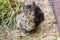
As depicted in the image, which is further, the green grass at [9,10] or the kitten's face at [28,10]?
the green grass at [9,10]

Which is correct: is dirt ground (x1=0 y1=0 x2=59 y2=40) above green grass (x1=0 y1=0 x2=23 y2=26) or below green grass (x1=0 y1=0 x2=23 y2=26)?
below

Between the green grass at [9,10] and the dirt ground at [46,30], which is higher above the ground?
the green grass at [9,10]

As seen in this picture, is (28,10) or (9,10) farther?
(9,10)

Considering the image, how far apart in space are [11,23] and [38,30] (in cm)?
30

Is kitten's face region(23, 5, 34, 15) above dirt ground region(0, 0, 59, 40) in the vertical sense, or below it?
above

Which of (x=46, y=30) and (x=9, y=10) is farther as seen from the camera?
(x=9, y=10)

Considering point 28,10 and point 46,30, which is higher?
point 28,10

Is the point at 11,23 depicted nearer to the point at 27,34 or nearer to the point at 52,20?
the point at 27,34

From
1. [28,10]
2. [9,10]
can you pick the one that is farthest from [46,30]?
[9,10]

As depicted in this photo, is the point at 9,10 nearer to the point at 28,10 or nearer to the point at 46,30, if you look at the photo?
the point at 28,10

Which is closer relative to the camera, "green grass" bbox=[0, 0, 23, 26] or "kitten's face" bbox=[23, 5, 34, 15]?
"kitten's face" bbox=[23, 5, 34, 15]

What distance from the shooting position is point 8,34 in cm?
205

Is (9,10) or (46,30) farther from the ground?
(9,10)

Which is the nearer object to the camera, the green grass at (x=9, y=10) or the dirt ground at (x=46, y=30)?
the dirt ground at (x=46, y=30)
